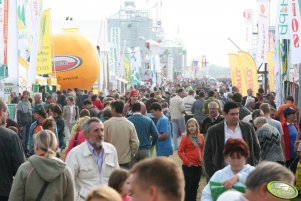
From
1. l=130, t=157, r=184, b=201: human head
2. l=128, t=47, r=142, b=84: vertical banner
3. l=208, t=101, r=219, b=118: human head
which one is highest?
l=130, t=157, r=184, b=201: human head

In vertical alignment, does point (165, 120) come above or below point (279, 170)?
below

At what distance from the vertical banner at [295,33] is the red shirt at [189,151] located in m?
3.66

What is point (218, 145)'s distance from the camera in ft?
26.9

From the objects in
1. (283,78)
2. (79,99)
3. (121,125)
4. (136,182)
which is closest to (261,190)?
(136,182)

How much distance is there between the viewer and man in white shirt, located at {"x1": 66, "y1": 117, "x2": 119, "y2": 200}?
7379 mm

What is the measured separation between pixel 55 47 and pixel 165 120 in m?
26.8

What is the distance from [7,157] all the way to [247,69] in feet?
65.6

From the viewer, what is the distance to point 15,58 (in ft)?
59.3

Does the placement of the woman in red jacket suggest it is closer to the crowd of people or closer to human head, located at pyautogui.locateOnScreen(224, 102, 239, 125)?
the crowd of people

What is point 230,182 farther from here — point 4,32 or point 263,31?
point 263,31

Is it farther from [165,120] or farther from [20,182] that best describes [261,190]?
[165,120]

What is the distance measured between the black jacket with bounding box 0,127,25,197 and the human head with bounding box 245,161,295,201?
4166 mm

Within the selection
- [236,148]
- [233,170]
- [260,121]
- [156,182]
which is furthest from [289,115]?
[156,182]

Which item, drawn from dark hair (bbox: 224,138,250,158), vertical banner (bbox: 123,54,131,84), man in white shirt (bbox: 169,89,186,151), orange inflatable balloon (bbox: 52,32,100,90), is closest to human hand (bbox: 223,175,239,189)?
dark hair (bbox: 224,138,250,158)
